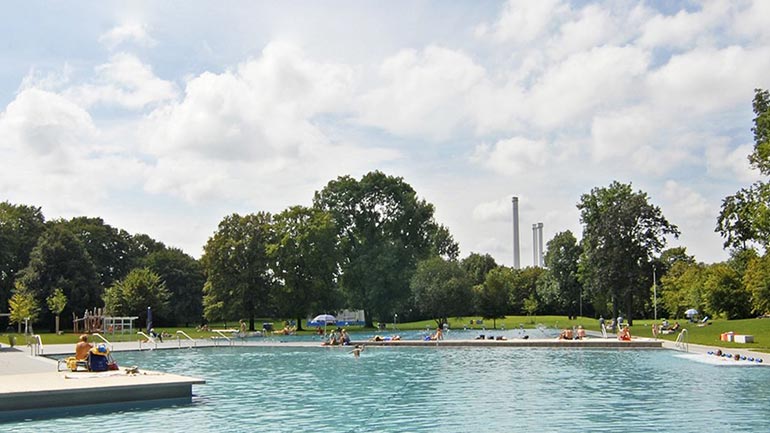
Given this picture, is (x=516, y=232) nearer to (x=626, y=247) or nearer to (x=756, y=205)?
(x=626, y=247)

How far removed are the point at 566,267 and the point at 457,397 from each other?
65495 mm

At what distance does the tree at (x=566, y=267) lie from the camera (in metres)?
80.9

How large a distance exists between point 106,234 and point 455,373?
70.8m

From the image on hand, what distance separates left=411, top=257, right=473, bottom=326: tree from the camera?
63531 mm

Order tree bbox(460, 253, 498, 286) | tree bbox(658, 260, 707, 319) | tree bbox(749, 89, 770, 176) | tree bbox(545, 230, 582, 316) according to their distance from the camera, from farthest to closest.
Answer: tree bbox(460, 253, 498, 286) → tree bbox(545, 230, 582, 316) → tree bbox(658, 260, 707, 319) → tree bbox(749, 89, 770, 176)

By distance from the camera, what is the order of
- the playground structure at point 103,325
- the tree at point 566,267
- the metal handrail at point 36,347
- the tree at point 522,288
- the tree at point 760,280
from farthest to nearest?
the tree at point 522,288
the tree at point 566,267
the playground structure at point 103,325
the tree at point 760,280
the metal handrail at point 36,347

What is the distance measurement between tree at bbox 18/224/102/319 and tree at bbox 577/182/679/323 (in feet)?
147

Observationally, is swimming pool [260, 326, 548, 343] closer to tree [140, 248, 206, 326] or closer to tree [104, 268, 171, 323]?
tree [104, 268, 171, 323]

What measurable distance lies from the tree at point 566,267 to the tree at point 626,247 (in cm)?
1923

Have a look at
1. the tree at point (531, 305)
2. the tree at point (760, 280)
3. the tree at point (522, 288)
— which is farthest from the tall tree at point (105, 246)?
the tree at point (760, 280)

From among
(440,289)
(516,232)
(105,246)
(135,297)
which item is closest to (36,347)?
(135,297)

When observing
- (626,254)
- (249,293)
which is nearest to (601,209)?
(626,254)

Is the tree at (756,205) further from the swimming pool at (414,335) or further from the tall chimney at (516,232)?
the tall chimney at (516,232)

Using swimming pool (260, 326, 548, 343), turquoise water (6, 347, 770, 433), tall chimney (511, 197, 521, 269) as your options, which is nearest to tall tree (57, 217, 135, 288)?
swimming pool (260, 326, 548, 343)
